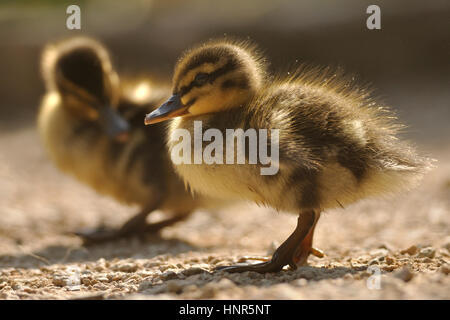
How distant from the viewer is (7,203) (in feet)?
12.8

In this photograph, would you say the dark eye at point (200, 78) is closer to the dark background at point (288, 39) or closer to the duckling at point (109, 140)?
the duckling at point (109, 140)

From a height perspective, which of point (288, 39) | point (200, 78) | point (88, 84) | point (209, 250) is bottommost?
point (209, 250)

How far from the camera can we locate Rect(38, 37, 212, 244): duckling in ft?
9.61

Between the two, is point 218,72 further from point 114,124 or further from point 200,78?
point 114,124

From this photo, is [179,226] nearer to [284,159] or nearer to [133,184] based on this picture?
[133,184]

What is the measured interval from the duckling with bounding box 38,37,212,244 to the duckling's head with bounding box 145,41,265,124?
2.67 ft

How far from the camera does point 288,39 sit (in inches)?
262

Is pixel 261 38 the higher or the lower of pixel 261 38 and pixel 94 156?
the higher

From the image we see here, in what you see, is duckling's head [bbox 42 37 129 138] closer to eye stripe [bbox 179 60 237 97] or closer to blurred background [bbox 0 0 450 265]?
eye stripe [bbox 179 60 237 97]

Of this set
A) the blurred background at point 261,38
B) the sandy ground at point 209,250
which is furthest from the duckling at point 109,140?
the blurred background at point 261,38

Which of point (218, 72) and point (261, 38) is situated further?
point (261, 38)

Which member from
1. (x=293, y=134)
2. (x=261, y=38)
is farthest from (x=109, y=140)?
(x=261, y=38)

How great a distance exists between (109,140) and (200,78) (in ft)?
3.49
